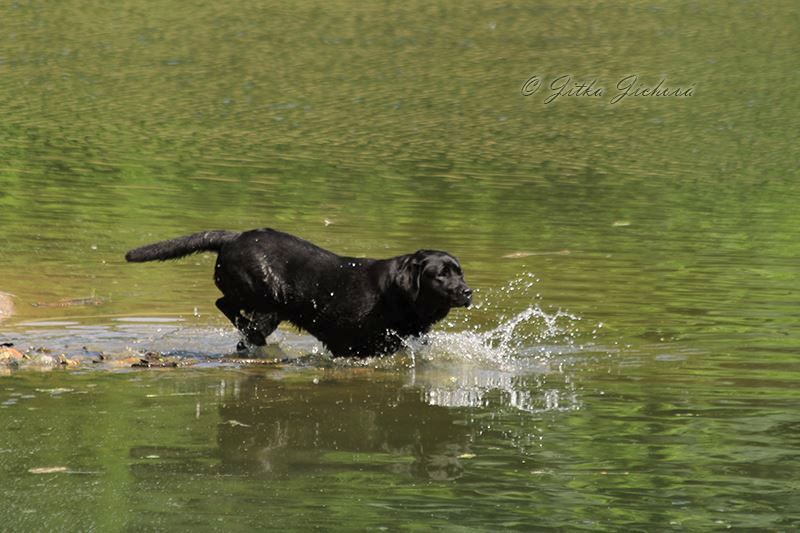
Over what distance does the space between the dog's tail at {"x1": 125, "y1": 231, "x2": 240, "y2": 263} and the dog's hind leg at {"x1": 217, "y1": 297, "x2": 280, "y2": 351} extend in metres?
0.44

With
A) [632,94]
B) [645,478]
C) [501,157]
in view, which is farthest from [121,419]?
[632,94]

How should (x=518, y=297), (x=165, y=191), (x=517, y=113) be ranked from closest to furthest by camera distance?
1. (x=518, y=297)
2. (x=165, y=191)
3. (x=517, y=113)

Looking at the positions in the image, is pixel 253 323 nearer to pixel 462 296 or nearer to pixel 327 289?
pixel 327 289

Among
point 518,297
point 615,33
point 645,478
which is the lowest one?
point 645,478

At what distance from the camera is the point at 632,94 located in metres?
27.7

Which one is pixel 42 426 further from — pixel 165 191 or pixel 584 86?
pixel 584 86

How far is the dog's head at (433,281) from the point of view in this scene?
Answer: 33.8 feet

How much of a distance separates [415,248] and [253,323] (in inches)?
169

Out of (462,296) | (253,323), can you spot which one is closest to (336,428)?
(462,296)

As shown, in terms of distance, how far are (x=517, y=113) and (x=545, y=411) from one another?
17360 millimetres

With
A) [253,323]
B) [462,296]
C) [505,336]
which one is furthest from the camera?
[505,336]

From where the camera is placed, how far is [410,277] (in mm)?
10438

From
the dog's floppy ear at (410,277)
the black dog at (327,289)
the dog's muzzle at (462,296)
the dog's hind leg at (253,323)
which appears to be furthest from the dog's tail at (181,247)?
the dog's muzzle at (462,296)

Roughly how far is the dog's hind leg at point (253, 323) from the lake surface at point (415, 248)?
20 cm
